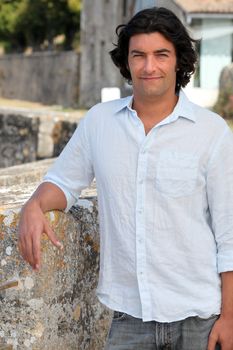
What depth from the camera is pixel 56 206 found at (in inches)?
115

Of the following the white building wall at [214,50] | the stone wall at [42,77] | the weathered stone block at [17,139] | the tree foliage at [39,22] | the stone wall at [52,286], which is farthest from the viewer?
the tree foliage at [39,22]

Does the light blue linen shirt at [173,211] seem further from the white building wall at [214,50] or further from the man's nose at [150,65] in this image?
the white building wall at [214,50]

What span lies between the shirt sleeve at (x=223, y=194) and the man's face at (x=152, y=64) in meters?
0.27

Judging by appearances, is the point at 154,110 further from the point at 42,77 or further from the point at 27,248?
the point at 42,77

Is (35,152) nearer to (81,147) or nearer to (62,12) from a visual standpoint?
(81,147)

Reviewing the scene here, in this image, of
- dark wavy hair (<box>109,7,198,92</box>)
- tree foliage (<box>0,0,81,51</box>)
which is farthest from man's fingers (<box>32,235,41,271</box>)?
tree foliage (<box>0,0,81,51</box>)

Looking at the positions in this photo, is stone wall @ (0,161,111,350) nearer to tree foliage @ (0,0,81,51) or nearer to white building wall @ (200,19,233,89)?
white building wall @ (200,19,233,89)

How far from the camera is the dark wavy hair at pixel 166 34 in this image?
2680mm

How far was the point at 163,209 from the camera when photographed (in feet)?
8.71

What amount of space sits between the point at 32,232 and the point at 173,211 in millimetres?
497

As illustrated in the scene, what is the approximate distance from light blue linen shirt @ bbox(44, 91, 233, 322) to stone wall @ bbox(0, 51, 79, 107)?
2786 cm

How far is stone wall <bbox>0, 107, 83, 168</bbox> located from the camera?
36.4 feet

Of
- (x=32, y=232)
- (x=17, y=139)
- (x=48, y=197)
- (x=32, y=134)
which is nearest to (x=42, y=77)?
(x=17, y=139)

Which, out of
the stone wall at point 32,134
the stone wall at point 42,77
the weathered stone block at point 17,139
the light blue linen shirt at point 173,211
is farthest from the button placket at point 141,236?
the stone wall at point 42,77
